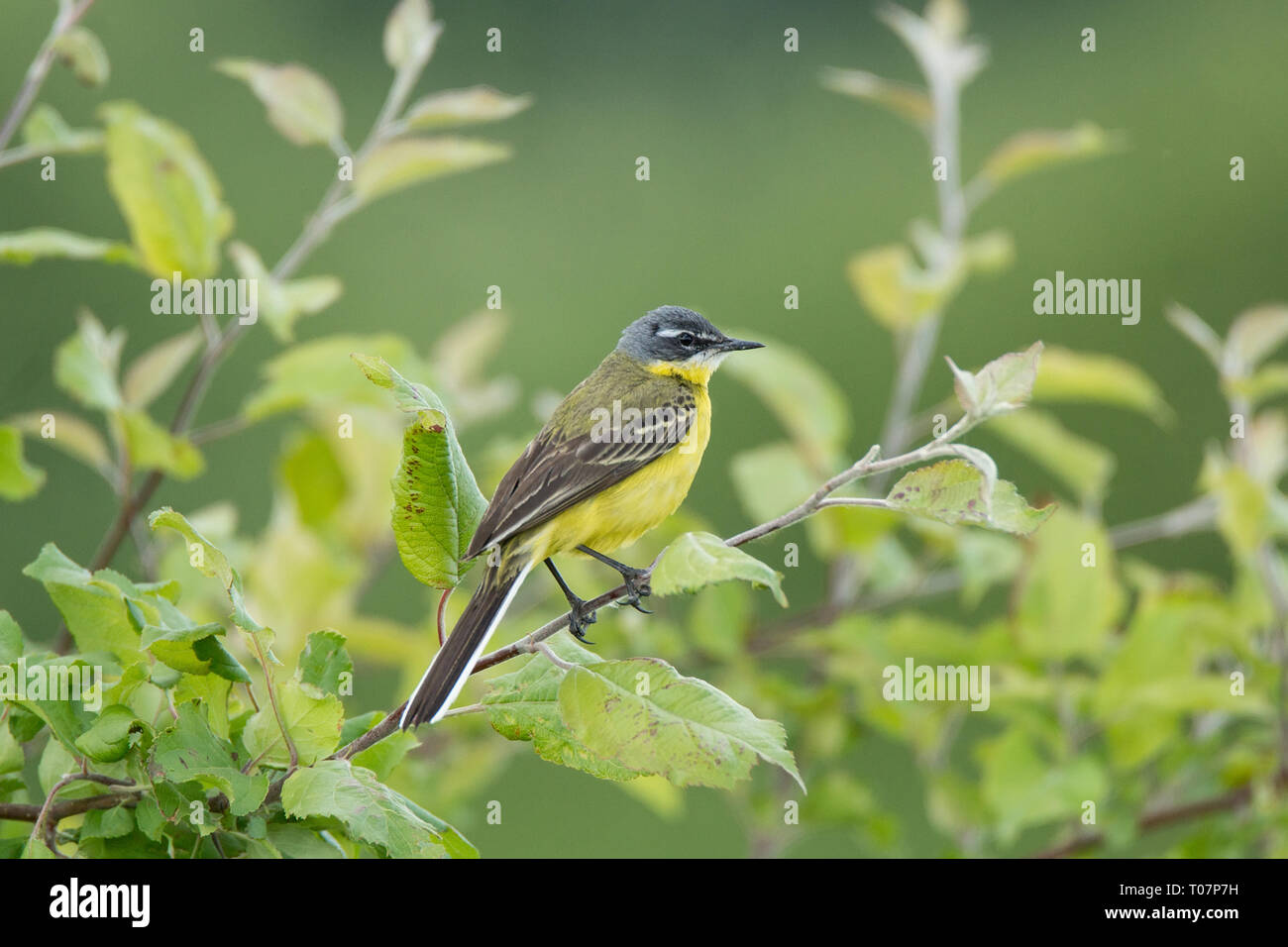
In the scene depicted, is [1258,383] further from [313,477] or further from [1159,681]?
[313,477]

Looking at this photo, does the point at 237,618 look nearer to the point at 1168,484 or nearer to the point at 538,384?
the point at 538,384

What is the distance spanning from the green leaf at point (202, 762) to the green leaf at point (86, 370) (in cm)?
118

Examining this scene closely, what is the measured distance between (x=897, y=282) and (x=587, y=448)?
1076mm

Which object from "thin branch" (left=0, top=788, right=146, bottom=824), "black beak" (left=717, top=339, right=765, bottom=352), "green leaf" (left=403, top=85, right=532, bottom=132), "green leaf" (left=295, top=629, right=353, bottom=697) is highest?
"green leaf" (left=403, top=85, right=532, bottom=132)

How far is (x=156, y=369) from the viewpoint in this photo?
281 cm

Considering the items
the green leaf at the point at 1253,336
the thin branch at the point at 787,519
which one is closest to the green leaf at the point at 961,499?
A: the thin branch at the point at 787,519

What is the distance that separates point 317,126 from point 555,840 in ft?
15.2

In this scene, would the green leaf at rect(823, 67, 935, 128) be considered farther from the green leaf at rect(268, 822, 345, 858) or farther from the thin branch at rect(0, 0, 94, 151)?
the green leaf at rect(268, 822, 345, 858)

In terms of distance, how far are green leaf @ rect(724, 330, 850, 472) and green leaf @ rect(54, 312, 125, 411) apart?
132 centimetres

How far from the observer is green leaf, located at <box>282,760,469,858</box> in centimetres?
140

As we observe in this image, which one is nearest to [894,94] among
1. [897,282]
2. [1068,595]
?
[897,282]

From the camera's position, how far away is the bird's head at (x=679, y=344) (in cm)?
327

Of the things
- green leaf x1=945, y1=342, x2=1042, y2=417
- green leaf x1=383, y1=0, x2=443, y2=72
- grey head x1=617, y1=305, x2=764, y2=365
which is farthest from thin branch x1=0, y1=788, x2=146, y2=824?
grey head x1=617, y1=305, x2=764, y2=365

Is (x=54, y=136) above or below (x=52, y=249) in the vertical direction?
above
